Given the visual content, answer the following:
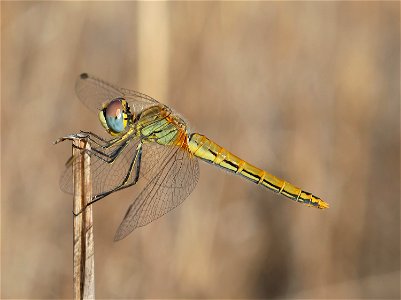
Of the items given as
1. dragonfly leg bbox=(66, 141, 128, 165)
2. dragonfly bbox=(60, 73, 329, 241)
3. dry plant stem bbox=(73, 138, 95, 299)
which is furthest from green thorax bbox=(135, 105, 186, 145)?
dry plant stem bbox=(73, 138, 95, 299)

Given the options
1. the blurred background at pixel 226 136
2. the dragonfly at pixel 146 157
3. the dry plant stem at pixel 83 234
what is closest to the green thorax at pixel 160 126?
the dragonfly at pixel 146 157

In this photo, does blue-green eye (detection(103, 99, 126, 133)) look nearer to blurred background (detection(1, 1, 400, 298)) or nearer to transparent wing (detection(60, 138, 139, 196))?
transparent wing (detection(60, 138, 139, 196))

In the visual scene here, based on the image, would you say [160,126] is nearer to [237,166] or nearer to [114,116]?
[114,116]

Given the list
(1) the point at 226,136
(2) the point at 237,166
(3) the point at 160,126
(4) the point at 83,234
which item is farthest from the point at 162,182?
(1) the point at 226,136

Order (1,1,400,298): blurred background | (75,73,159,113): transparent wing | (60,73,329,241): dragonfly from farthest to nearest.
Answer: (1,1,400,298): blurred background → (75,73,159,113): transparent wing → (60,73,329,241): dragonfly

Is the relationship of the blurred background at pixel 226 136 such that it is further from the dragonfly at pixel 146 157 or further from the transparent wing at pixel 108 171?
the transparent wing at pixel 108 171

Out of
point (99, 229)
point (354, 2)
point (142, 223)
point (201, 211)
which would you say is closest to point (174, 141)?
point (142, 223)

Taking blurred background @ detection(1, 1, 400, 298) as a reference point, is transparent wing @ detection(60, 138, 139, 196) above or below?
below

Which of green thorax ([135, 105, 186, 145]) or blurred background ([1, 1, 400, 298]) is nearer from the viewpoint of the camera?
green thorax ([135, 105, 186, 145])
